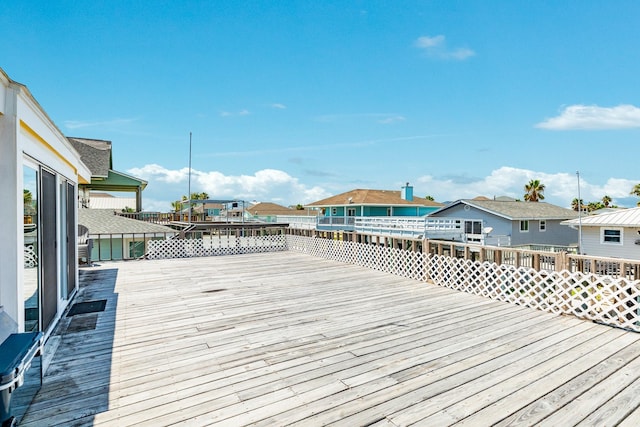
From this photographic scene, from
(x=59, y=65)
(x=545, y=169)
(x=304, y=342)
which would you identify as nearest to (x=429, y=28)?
(x=304, y=342)

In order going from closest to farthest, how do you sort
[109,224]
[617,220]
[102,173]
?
[109,224] < [102,173] < [617,220]

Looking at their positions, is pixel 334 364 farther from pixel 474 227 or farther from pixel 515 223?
pixel 515 223

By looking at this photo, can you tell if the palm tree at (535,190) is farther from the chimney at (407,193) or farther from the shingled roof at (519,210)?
the chimney at (407,193)

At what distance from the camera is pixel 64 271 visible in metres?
4.89

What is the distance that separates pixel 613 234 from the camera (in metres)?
14.4

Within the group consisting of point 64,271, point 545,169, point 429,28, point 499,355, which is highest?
point 429,28

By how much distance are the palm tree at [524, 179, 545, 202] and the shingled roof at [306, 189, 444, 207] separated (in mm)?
11486

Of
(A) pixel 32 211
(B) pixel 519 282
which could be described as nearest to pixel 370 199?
(B) pixel 519 282

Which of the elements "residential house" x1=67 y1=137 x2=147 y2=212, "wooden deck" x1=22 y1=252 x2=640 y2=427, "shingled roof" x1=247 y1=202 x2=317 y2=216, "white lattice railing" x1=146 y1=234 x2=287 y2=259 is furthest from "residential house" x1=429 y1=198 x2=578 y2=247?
"shingled roof" x1=247 y1=202 x2=317 y2=216

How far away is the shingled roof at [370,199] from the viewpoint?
83.6 ft

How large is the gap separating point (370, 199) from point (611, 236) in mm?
14261

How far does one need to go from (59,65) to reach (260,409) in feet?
46.5

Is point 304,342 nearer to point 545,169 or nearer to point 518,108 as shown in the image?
point 518,108

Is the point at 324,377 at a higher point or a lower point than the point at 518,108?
lower
